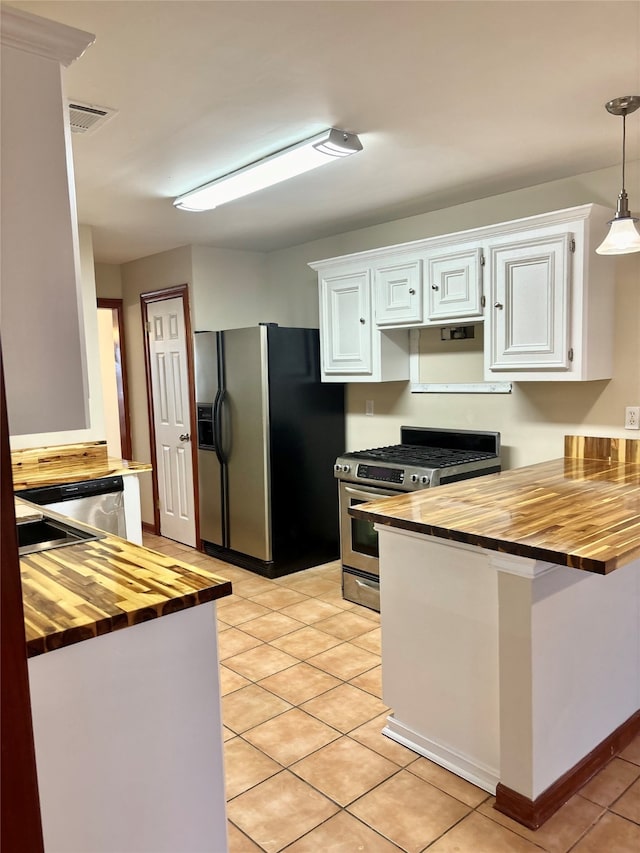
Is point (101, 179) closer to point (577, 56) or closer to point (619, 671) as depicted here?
point (577, 56)

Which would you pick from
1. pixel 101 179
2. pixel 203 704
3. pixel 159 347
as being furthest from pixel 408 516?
pixel 159 347

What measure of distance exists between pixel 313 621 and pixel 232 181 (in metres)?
2.40

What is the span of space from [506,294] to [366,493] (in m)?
1.36

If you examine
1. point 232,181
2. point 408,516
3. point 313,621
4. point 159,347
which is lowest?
point 313,621

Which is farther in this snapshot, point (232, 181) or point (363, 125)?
point (232, 181)

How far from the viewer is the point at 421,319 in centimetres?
362

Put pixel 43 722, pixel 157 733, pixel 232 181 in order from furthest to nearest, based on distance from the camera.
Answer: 1. pixel 232 181
2. pixel 157 733
3. pixel 43 722

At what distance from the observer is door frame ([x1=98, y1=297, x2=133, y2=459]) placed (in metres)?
5.62

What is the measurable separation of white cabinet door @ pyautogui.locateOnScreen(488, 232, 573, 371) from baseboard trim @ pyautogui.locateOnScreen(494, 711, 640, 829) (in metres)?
1.65

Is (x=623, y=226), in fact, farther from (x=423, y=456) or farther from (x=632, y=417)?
(x=423, y=456)

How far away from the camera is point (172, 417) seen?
5191mm

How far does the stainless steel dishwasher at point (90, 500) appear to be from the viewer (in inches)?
129

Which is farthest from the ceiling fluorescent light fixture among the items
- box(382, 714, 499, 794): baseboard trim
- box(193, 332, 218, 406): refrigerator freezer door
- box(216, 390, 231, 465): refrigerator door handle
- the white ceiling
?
box(382, 714, 499, 794): baseboard trim

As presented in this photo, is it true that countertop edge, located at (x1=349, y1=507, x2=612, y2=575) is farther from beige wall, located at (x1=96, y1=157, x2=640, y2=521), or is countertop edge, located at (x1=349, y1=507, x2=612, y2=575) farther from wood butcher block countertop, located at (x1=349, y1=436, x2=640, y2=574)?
beige wall, located at (x1=96, y1=157, x2=640, y2=521)
